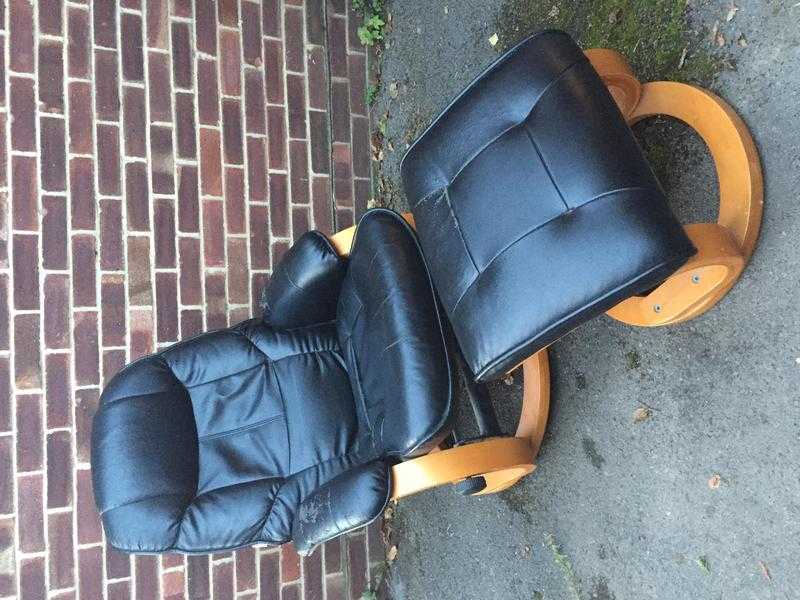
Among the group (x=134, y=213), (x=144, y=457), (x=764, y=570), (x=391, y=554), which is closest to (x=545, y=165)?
(x=764, y=570)

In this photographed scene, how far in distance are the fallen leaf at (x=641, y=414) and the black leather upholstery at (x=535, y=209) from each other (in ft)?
2.05

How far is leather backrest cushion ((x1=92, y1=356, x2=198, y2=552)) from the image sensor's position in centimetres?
153

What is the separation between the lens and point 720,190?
4.78 feet

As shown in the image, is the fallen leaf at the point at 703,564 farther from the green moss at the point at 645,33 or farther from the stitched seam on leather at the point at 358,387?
the green moss at the point at 645,33

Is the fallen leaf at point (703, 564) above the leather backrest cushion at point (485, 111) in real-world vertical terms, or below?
below

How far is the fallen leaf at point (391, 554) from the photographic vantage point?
246 centimetres

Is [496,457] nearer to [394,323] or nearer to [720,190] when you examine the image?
[394,323]

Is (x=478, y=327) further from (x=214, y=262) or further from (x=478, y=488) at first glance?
(x=214, y=262)

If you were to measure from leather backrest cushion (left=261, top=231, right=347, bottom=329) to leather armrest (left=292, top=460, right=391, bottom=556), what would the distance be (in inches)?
18.7

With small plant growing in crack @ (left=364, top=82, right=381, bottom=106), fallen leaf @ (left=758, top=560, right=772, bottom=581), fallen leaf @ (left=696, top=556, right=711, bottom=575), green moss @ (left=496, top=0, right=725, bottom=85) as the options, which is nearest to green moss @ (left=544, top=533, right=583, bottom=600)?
fallen leaf @ (left=696, top=556, right=711, bottom=575)

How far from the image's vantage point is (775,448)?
1410 mm

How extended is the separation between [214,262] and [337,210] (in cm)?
52

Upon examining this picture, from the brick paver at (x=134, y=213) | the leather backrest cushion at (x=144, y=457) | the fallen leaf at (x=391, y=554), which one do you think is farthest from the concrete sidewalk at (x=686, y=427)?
the leather backrest cushion at (x=144, y=457)

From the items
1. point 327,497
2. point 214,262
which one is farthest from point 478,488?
point 214,262
